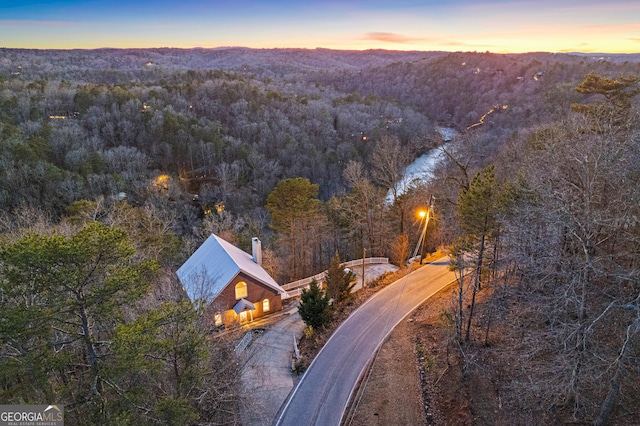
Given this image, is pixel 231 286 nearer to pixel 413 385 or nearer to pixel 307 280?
pixel 307 280

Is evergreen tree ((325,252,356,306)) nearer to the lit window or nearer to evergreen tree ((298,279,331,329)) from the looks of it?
evergreen tree ((298,279,331,329))

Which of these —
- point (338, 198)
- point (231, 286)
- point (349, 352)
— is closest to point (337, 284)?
point (349, 352)

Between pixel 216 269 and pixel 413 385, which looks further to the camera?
pixel 216 269

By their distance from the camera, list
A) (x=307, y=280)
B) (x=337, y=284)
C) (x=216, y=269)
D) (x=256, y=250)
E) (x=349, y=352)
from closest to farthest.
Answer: (x=349, y=352)
(x=337, y=284)
(x=216, y=269)
(x=256, y=250)
(x=307, y=280)

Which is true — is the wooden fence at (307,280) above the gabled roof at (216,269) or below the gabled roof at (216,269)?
below

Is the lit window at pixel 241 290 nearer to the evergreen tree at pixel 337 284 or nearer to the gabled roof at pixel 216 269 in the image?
the gabled roof at pixel 216 269

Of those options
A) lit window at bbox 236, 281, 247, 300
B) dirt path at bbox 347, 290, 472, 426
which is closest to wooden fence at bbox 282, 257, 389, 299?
lit window at bbox 236, 281, 247, 300

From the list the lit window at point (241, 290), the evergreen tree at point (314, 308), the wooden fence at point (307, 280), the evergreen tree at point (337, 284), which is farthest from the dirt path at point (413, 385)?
the lit window at point (241, 290)

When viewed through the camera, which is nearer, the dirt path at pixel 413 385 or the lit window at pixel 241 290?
the dirt path at pixel 413 385
